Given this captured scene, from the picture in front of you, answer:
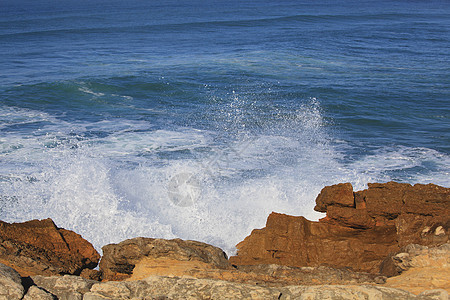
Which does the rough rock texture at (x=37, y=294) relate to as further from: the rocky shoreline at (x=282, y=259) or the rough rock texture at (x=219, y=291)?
the rough rock texture at (x=219, y=291)

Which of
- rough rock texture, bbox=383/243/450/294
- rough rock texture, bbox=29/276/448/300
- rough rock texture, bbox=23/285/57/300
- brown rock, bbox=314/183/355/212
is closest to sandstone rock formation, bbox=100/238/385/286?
rough rock texture, bbox=383/243/450/294

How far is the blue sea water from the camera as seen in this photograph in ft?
29.4

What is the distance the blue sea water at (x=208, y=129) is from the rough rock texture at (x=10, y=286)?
364 centimetres

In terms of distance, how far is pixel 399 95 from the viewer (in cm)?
1777

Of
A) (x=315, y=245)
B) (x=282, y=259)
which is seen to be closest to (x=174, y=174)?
(x=282, y=259)

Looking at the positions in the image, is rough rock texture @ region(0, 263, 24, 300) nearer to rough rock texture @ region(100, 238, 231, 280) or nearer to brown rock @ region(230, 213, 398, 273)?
rough rock texture @ region(100, 238, 231, 280)

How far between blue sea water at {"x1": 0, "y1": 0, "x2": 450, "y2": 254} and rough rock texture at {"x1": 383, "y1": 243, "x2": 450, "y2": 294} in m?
3.32

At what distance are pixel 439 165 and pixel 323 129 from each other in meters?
3.86

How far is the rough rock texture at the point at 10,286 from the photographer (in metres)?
3.91

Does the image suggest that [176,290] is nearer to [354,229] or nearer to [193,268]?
[193,268]

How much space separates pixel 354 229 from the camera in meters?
6.25

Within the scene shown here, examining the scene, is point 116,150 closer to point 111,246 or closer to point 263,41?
point 111,246

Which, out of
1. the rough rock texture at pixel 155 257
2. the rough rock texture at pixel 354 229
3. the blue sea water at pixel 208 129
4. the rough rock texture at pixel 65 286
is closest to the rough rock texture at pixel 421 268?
the rough rock texture at pixel 354 229

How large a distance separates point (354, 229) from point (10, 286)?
14.0ft
